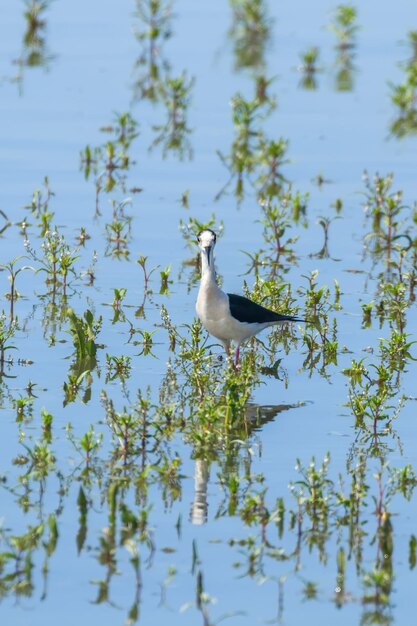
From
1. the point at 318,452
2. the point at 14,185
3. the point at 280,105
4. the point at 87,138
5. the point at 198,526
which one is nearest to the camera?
the point at 198,526

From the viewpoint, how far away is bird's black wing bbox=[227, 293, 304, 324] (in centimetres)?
1009

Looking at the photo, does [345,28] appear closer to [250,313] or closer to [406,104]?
[406,104]

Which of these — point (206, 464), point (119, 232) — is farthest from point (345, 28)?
point (206, 464)

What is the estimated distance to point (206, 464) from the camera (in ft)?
27.2

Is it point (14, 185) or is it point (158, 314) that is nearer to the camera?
point (158, 314)

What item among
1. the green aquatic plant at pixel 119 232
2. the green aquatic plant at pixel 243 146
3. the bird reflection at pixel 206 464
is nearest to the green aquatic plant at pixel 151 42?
the green aquatic plant at pixel 243 146

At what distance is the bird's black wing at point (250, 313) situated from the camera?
10086 millimetres

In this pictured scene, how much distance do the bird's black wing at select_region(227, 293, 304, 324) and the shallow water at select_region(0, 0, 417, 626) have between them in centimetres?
44

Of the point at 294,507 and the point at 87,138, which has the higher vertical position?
the point at 87,138

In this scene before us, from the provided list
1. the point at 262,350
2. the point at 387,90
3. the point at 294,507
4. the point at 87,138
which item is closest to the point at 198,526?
the point at 294,507

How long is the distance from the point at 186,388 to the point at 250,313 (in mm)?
794

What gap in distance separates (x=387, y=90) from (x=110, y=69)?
420 centimetres

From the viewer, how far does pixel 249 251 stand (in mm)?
13492

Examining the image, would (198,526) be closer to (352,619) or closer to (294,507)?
(294,507)
